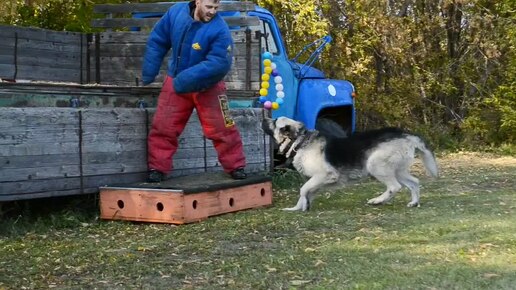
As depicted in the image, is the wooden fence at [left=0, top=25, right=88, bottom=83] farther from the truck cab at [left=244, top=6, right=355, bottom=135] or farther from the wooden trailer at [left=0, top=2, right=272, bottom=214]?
the truck cab at [left=244, top=6, right=355, bottom=135]

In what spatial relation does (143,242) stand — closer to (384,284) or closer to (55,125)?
(55,125)

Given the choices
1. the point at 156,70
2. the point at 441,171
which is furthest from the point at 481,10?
the point at 156,70

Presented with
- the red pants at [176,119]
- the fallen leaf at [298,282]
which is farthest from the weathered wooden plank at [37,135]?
the fallen leaf at [298,282]

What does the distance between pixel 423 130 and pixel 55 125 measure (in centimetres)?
1135

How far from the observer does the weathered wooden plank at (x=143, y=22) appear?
10.1m

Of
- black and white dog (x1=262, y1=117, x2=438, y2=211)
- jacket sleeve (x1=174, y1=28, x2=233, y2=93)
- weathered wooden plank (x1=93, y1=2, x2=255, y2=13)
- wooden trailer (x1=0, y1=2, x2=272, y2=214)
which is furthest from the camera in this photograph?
weathered wooden plank (x1=93, y1=2, x2=255, y2=13)

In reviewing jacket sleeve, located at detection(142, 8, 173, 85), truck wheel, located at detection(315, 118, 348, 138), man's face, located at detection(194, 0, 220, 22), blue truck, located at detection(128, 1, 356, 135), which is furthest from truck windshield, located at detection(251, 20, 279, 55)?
man's face, located at detection(194, 0, 220, 22)

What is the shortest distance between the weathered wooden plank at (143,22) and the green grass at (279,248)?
8.51 ft

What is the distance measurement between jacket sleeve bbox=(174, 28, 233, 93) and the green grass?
1.29 m

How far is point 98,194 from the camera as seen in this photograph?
25.6ft

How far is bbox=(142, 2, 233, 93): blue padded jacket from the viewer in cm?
771

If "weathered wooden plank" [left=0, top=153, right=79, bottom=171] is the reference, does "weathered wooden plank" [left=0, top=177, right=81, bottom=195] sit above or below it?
below

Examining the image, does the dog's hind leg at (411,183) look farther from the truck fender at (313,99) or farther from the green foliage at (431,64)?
the green foliage at (431,64)

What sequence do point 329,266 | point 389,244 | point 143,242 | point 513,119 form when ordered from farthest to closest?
point 513,119 → point 143,242 → point 389,244 → point 329,266
